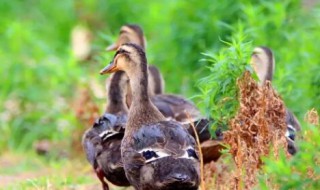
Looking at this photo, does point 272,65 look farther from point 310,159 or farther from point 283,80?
point 310,159

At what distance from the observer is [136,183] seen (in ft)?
30.9

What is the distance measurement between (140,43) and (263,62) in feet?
8.05

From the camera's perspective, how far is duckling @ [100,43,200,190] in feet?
29.3

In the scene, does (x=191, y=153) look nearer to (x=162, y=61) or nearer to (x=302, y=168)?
(x=302, y=168)

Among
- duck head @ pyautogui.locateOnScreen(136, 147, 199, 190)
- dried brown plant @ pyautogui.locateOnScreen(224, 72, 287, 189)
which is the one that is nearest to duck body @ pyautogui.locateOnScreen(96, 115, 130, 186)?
duck head @ pyautogui.locateOnScreen(136, 147, 199, 190)

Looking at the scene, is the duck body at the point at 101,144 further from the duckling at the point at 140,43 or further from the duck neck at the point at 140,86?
the duckling at the point at 140,43

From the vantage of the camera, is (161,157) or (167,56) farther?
(167,56)

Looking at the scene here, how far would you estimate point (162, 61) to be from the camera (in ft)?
50.9

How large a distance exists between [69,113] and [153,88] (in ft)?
5.81

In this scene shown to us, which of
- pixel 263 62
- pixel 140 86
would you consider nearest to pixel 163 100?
pixel 263 62

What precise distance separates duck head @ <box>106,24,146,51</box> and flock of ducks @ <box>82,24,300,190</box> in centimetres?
147

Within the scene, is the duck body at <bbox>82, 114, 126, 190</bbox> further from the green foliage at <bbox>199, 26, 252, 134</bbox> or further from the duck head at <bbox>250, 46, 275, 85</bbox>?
the duck head at <bbox>250, 46, 275, 85</bbox>

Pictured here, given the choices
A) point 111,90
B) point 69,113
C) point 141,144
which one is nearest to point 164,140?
point 141,144

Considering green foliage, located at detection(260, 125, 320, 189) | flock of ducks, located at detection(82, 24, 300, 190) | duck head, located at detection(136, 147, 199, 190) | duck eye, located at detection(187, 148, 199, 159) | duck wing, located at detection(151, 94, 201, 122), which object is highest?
duck wing, located at detection(151, 94, 201, 122)
